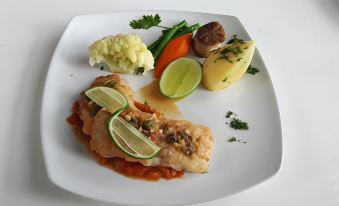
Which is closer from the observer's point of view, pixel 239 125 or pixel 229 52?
pixel 239 125

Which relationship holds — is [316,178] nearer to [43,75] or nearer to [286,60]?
[286,60]

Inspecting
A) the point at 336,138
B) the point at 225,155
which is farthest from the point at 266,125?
the point at 336,138

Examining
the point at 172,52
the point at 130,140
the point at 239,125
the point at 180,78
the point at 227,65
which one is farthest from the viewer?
the point at 172,52

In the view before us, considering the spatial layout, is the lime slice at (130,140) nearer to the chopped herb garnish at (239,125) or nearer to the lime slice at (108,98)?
the lime slice at (108,98)

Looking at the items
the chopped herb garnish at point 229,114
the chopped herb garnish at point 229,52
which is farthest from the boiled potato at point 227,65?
the chopped herb garnish at point 229,114

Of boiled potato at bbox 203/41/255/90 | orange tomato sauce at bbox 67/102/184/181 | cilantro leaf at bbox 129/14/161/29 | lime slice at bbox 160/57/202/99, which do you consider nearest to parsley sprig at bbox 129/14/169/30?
cilantro leaf at bbox 129/14/161/29

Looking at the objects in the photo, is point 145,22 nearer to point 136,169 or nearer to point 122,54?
point 122,54

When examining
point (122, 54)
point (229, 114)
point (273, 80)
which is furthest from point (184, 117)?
→ point (273, 80)
